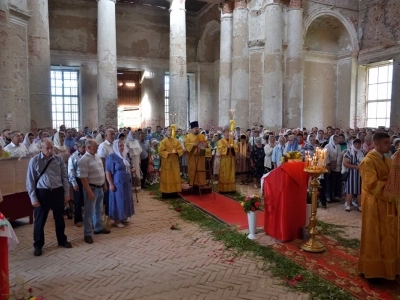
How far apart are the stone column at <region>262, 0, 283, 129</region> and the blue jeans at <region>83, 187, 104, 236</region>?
31.7 ft

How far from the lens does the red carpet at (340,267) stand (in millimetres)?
4039

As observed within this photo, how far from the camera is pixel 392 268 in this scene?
13.4 ft

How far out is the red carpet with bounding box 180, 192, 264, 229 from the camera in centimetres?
701

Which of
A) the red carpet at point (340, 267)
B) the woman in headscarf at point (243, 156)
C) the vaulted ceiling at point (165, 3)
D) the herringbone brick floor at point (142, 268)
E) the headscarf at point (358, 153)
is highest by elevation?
the vaulted ceiling at point (165, 3)

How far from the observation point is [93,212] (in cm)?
611

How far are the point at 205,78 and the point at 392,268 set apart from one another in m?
18.8

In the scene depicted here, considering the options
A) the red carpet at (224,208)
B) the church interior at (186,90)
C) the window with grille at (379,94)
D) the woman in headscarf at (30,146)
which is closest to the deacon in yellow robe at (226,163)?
the red carpet at (224,208)

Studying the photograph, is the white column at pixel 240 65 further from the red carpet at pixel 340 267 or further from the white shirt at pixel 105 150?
the red carpet at pixel 340 267

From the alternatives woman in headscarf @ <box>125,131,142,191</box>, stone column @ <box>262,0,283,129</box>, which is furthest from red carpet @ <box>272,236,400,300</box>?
stone column @ <box>262,0,283,129</box>

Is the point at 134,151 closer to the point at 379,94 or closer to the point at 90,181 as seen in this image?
the point at 90,181

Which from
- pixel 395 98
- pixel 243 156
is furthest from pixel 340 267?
pixel 395 98

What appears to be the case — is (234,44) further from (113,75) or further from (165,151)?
(165,151)

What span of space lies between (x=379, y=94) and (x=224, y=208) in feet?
41.6

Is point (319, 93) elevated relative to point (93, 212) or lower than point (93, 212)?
elevated
